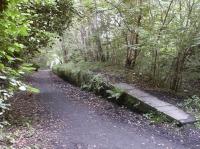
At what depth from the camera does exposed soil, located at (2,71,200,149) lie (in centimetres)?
586

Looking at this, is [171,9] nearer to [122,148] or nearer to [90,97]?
[90,97]

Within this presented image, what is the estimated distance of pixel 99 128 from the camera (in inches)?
276

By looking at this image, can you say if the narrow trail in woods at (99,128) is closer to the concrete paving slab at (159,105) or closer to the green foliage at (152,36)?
the concrete paving slab at (159,105)

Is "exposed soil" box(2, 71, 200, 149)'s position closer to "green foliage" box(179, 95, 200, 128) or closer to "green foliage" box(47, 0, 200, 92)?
"green foliage" box(179, 95, 200, 128)

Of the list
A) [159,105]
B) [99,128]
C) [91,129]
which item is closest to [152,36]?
[159,105]

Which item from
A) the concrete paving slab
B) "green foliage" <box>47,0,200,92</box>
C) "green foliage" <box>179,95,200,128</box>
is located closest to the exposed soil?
the concrete paving slab

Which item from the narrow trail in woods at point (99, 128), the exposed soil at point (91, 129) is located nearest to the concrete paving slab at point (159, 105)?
the exposed soil at point (91, 129)

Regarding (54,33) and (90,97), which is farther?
(54,33)

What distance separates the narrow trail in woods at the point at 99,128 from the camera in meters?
5.89

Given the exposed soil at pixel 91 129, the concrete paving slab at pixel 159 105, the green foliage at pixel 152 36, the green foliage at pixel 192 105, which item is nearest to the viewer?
the exposed soil at pixel 91 129


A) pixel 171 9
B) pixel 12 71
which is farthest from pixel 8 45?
pixel 171 9

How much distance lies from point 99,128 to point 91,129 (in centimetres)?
20

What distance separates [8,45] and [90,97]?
8.31m

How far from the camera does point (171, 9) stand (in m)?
9.72
